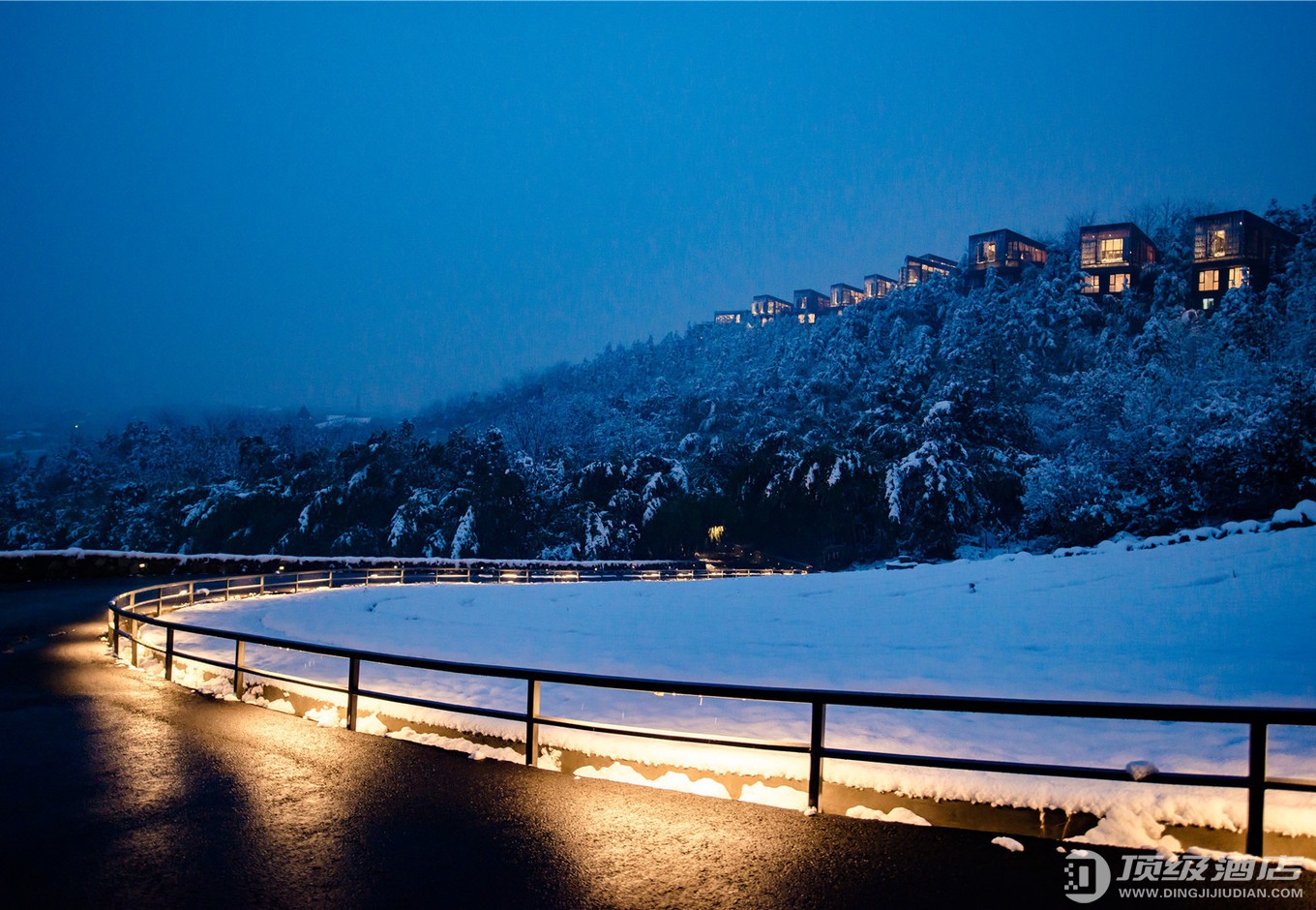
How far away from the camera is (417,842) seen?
6.25 m

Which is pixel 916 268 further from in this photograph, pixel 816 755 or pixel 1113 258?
pixel 816 755

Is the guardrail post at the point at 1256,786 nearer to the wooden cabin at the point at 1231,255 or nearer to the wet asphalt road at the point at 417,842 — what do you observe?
the wet asphalt road at the point at 417,842

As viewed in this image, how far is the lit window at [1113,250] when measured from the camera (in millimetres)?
111000

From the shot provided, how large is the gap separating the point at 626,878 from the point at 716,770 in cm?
433

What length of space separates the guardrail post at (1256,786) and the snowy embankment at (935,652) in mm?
1062

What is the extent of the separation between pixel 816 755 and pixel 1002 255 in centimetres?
13593

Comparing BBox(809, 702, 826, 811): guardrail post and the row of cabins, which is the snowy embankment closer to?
BBox(809, 702, 826, 811): guardrail post

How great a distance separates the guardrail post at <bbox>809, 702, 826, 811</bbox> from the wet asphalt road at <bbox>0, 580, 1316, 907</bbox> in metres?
0.21

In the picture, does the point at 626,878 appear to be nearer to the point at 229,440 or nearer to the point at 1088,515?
the point at 1088,515

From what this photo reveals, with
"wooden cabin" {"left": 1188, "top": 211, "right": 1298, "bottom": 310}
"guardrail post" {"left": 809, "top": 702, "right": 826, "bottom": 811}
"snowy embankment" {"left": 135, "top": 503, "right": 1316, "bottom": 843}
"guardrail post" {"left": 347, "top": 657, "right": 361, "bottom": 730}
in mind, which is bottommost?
"snowy embankment" {"left": 135, "top": 503, "right": 1316, "bottom": 843}

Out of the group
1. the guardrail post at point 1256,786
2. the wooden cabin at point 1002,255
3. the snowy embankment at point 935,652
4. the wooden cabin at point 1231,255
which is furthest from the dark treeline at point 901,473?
the guardrail post at point 1256,786

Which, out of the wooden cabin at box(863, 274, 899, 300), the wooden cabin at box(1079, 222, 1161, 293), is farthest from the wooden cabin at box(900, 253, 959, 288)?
the wooden cabin at box(1079, 222, 1161, 293)

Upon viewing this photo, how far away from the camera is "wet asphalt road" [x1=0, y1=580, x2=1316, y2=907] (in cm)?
529

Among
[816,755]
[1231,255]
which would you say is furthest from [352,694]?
[1231,255]
